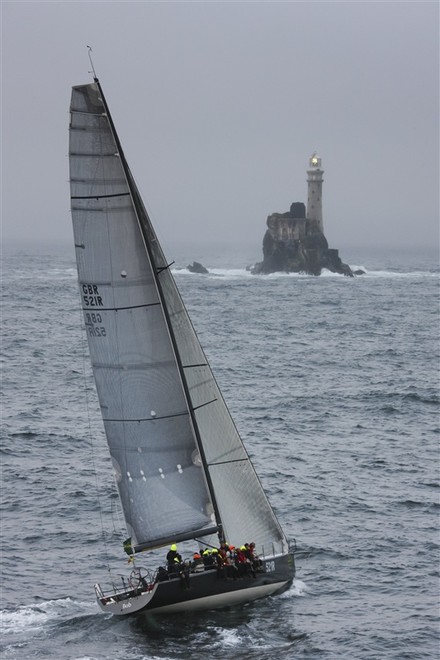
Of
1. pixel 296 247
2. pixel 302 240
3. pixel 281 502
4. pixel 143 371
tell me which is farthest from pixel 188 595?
pixel 296 247

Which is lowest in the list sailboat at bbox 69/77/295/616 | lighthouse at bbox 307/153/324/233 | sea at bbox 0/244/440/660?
sea at bbox 0/244/440/660

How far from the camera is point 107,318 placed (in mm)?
28469

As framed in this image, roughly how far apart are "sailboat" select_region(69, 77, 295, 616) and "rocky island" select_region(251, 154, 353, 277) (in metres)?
133

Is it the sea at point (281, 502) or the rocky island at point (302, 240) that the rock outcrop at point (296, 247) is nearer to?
the rocky island at point (302, 240)

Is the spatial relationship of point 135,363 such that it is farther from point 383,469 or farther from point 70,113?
point 383,469

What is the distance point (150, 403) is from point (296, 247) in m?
138

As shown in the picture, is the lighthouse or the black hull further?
the lighthouse

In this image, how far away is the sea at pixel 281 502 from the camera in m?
28.5

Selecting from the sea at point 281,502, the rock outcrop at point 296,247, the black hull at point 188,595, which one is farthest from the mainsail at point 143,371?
the rock outcrop at point 296,247

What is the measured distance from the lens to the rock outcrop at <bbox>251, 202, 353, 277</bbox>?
163m

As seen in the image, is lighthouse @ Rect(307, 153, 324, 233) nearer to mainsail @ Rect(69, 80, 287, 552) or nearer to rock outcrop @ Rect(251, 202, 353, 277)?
rock outcrop @ Rect(251, 202, 353, 277)

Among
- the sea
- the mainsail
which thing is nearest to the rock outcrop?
the sea

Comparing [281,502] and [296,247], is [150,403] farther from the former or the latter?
[296,247]

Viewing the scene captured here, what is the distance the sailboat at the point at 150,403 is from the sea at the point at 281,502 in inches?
38.5
